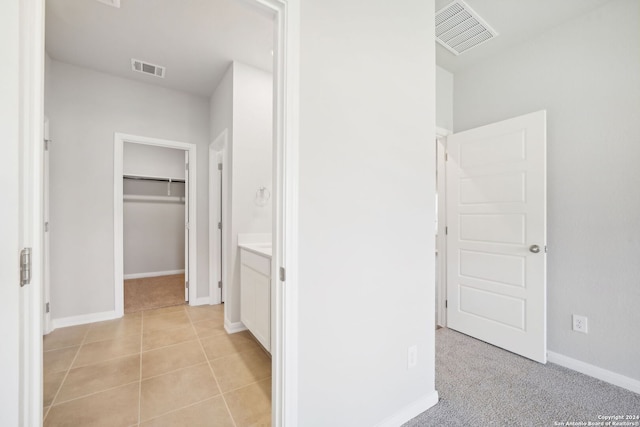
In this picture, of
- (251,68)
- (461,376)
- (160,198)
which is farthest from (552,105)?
(160,198)

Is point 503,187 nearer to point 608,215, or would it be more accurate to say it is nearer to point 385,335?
point 608,215

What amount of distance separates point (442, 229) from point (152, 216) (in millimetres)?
5053

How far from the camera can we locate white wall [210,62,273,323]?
9.05 ft

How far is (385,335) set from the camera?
1484 millimetres

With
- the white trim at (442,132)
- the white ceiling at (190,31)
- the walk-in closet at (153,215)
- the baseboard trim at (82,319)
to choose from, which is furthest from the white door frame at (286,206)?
the walk-in closet at (153,215)

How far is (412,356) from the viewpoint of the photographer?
1.60 metres

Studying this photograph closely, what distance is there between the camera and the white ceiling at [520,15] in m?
1.99

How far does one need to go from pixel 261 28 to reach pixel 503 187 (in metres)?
2.56

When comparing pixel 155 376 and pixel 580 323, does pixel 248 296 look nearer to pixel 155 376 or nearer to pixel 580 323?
pixel 155 376

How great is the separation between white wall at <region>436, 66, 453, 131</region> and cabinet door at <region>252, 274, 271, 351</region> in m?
2.37

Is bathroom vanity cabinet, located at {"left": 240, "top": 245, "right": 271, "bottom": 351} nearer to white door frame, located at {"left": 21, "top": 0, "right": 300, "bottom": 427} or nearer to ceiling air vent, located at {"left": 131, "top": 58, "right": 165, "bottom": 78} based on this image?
white door frame, located at {"left": 21, "top": 0, "right": 300, "bottom": 427}
